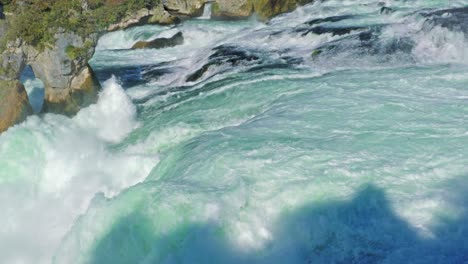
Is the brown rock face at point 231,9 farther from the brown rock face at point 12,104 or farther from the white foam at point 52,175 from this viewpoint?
the brown rock face at point 12,104

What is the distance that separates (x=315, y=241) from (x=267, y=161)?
7.42 feet

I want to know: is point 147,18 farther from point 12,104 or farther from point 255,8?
point 12,104

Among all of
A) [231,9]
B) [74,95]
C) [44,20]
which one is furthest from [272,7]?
[44,20]

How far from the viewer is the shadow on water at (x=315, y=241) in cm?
655

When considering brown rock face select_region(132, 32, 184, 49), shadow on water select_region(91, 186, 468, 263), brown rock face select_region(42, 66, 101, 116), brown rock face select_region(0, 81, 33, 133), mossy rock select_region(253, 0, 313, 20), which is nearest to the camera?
shadow on water select_region(91, 186, 468, 263)

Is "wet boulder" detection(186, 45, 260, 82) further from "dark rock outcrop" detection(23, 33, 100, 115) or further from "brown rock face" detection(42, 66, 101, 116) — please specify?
"dark rock outcrop" detection(23, 33, 100, 115)

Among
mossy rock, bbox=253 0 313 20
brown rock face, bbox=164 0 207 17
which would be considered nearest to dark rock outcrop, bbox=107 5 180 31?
brown rock face, bbox=164 0 207 17

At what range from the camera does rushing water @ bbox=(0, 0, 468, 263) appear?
6.99 m

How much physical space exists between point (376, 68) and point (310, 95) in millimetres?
3104

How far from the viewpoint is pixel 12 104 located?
12297mm

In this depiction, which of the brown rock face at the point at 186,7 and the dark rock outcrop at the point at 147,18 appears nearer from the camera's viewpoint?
the dark rock outcrop at the point at 147,18

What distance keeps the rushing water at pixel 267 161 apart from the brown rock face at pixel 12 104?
0.33 meters

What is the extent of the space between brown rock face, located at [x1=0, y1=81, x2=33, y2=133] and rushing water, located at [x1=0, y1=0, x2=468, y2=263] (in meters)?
0.33

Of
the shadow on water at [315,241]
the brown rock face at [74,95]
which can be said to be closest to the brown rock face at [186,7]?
the brown rock face at [74,95]
